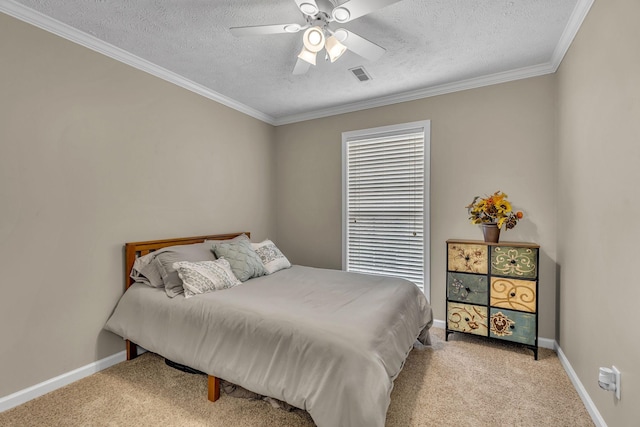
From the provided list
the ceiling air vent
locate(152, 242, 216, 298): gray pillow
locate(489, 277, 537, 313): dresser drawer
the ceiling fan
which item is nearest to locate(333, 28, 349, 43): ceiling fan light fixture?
the ceiling fan

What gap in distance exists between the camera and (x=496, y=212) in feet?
9.02

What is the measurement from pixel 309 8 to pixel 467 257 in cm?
245

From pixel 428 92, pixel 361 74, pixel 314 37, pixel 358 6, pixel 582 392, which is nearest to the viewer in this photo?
pixel 358 6

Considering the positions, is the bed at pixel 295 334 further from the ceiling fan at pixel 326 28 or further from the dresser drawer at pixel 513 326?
the ceiling fan at pixel 326 28

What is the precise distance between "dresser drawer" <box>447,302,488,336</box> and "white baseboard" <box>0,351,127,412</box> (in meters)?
3.05

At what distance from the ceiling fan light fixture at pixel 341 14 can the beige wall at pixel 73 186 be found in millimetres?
1998

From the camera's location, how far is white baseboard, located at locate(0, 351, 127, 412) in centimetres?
196

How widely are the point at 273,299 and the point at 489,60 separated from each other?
2.83 metres

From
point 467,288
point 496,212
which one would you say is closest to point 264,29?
point 496,212

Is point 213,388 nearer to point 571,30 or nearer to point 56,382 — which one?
point 56,382

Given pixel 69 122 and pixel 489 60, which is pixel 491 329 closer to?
pixel 489 60

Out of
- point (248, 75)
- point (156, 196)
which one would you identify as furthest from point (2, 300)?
point (248, 75)

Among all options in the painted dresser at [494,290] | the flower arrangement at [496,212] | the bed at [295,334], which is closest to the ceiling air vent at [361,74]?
the flower arrangement at [496,212]

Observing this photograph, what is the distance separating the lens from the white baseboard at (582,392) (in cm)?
174
